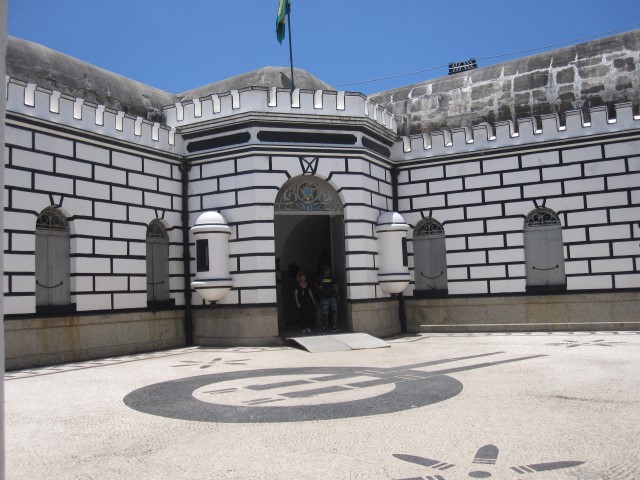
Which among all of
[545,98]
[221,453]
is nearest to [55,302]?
[221,453]

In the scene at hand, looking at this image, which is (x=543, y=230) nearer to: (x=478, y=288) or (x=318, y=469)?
(x=478, y=288)

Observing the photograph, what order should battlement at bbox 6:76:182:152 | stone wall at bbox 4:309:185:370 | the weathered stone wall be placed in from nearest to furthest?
stone wall at bbox 4:309:185:370 < battlement at bbox 6:76:182:152 < the weathered stone wall

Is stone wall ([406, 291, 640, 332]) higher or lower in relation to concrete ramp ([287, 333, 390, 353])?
higher

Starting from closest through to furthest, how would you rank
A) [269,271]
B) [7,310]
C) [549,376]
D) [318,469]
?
[318,469] < [549,376] < [7,310] < [269,271]

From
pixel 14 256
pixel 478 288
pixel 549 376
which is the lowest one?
pixel 549 376

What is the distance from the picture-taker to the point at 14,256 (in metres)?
14.5

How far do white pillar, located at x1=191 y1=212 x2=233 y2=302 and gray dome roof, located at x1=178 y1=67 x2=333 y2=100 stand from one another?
5.88 metres

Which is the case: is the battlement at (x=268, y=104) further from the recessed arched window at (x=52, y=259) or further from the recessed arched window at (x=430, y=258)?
the recessed arched window at (x=52, y=259)

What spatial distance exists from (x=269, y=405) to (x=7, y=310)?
833 cm

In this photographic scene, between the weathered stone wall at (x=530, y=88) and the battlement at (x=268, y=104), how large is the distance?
4375 mm

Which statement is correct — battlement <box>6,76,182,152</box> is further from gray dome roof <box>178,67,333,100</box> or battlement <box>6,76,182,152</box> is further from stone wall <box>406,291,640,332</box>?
stone wall <box>406,291,640,332</box>

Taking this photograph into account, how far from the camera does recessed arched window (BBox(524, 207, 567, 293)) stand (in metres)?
19.8

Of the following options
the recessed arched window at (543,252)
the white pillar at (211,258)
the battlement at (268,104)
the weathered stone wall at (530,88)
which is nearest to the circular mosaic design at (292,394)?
the white pillar at (211,258)

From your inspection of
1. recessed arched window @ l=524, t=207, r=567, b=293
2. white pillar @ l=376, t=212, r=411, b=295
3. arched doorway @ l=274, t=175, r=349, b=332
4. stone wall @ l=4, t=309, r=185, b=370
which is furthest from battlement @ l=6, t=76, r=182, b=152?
recessed arched window @ l=524, t=207, r=567, b=293
